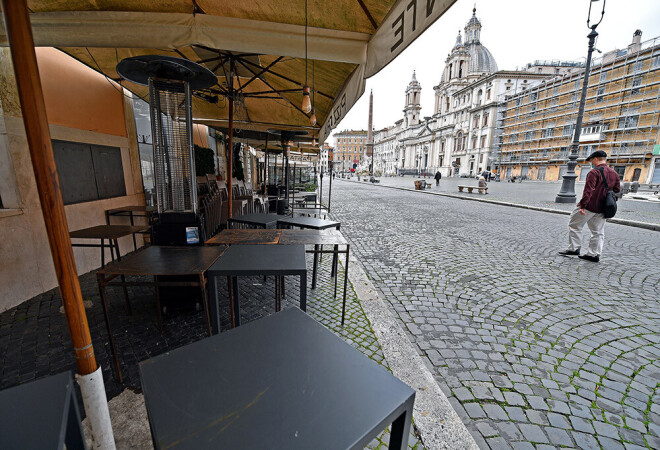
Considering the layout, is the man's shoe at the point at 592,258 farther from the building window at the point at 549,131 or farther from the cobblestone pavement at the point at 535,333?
the building window at the point at 549,131

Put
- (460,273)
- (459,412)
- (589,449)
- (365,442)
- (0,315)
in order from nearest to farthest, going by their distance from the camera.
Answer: (365,442) → (589,449) → (459,412) → (0,315) → (460,273)

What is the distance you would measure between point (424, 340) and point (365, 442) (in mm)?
2101

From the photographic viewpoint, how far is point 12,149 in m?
3.11

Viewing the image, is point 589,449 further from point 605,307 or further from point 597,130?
point 597,130

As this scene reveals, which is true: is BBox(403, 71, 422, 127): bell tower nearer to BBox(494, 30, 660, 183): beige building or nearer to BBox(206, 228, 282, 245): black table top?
BBox(494, 30, 660, 183): beige building

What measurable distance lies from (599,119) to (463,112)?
1054 inches

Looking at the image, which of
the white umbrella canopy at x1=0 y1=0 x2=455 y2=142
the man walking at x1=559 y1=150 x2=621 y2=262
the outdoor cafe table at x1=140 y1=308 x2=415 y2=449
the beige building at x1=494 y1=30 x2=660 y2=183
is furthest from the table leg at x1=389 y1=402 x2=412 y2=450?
the beige building at x1=494 y1=30 x2=660 y2=183

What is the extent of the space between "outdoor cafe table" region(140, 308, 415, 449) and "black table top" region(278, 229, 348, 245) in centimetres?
155

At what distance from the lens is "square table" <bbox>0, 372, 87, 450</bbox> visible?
2.27 ft

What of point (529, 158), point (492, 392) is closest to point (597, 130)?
point (529, 158)

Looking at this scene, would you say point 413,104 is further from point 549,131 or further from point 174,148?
point 174,148

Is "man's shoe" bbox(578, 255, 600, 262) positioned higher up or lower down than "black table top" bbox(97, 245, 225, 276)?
lower down

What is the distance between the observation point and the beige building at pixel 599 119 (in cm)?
3316

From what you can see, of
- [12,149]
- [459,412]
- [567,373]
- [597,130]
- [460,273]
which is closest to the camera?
[459,412]
